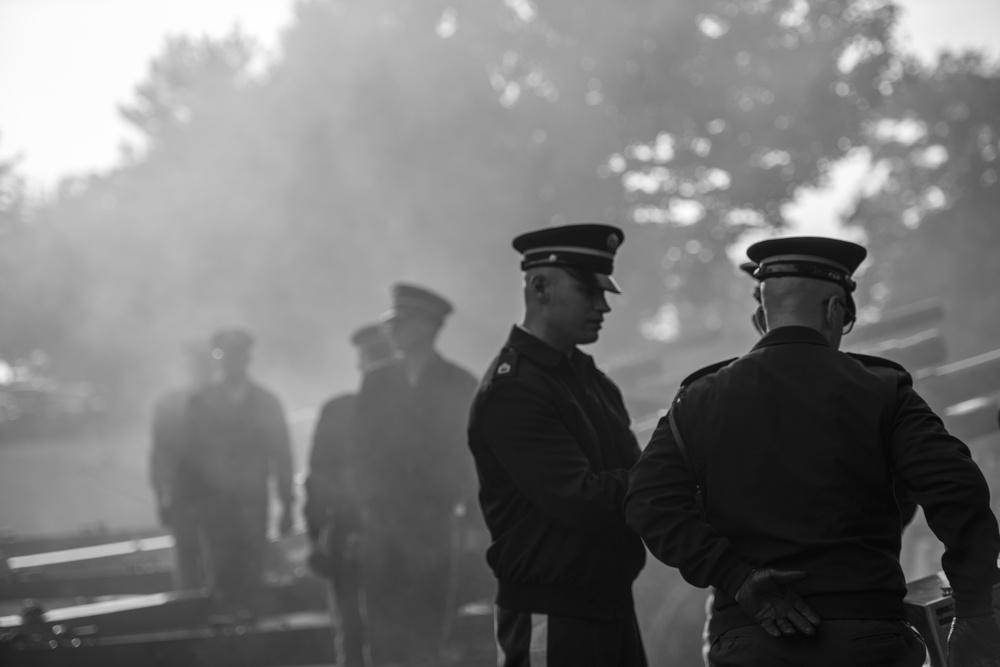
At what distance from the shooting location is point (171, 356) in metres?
20.0

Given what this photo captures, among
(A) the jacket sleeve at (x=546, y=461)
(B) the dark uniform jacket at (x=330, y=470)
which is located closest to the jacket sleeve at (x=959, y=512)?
(A) the jacket sleeve at (x=546, y=461)

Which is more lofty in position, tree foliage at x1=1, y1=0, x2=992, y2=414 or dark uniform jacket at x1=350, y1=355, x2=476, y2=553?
tree foliage at x1=1, y1=0, x2=992, y2=414

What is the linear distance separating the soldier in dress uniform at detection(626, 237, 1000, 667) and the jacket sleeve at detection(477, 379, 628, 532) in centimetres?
30

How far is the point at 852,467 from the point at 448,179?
1428 cm

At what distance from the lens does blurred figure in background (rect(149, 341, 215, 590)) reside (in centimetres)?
741

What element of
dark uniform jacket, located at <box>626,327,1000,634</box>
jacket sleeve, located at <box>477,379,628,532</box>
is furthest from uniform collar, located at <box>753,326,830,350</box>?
jacket sleeve, located at <box>477,379,628,532</box>

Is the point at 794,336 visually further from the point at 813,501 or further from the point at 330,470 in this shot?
the point at 330,470

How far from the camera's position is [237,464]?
675 centimetres

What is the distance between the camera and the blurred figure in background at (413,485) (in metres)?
4.75

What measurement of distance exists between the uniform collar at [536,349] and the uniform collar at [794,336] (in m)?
0.74

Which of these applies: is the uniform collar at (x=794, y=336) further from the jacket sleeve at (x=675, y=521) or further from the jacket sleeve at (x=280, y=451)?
the jacket sleeve at (x=280, y=451)

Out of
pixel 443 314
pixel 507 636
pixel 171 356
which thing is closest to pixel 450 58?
pixel 171 356

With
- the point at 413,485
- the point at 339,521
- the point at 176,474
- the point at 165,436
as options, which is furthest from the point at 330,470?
the point at 165,436

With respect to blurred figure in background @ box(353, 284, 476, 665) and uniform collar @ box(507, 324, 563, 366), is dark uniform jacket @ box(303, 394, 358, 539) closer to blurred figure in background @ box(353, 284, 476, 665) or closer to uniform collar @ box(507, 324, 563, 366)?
blurred figure in background @ box(353, 284, 476, 665)
